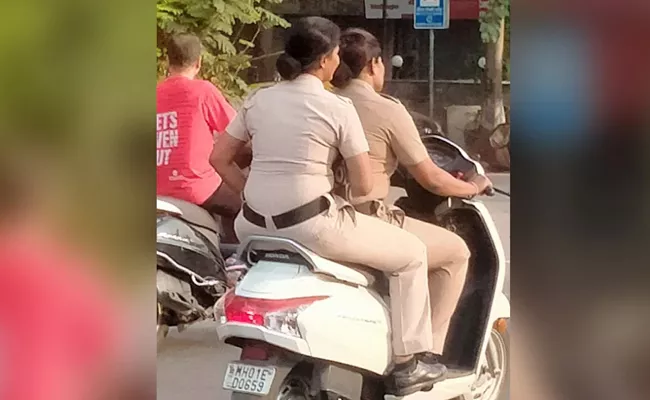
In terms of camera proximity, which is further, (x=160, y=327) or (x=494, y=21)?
(x=160, y=327)

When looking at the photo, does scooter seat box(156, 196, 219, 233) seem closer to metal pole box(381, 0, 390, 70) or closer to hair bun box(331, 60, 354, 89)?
hair bun box(331, 60, 354, 89)

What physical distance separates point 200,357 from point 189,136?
63 cm

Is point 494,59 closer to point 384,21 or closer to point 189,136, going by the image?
point 384,21

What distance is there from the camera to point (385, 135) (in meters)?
1.95

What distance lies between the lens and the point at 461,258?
2.04 meters

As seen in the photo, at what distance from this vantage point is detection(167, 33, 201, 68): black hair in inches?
79.9

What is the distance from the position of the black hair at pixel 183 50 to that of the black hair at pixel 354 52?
16.3 inches

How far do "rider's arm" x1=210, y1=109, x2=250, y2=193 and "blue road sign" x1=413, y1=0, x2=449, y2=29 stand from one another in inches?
21.7
